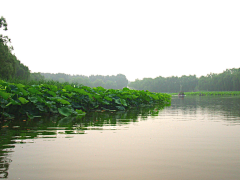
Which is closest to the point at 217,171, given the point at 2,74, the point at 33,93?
the point at 33,93

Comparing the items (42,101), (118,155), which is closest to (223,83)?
(42,101)

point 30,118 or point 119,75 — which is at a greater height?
point 119,75

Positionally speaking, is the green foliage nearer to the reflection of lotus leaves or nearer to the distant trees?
the reflection of lotus leaves

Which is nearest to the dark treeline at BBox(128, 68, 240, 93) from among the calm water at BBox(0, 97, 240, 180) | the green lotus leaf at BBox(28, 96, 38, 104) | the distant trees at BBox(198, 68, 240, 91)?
the distant trees at BBox(198, 68, 240, 91)

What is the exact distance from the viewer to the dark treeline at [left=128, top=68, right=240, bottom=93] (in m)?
103

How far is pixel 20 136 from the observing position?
12.7ft

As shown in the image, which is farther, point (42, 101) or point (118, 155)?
point (42, 101)

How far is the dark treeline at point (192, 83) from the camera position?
103m

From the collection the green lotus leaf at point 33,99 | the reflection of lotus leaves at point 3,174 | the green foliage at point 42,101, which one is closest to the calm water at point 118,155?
the reflection of lotus leaves at point 3,174

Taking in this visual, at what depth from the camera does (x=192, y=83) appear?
12825 centimetres

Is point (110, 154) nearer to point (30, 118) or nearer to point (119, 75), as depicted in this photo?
point (30, 118)

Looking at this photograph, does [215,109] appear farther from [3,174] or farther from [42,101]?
[3,174]

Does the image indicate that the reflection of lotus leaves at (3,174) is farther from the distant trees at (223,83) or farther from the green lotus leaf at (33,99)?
the distant trees at (223,83)

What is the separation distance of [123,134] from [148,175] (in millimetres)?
1951
